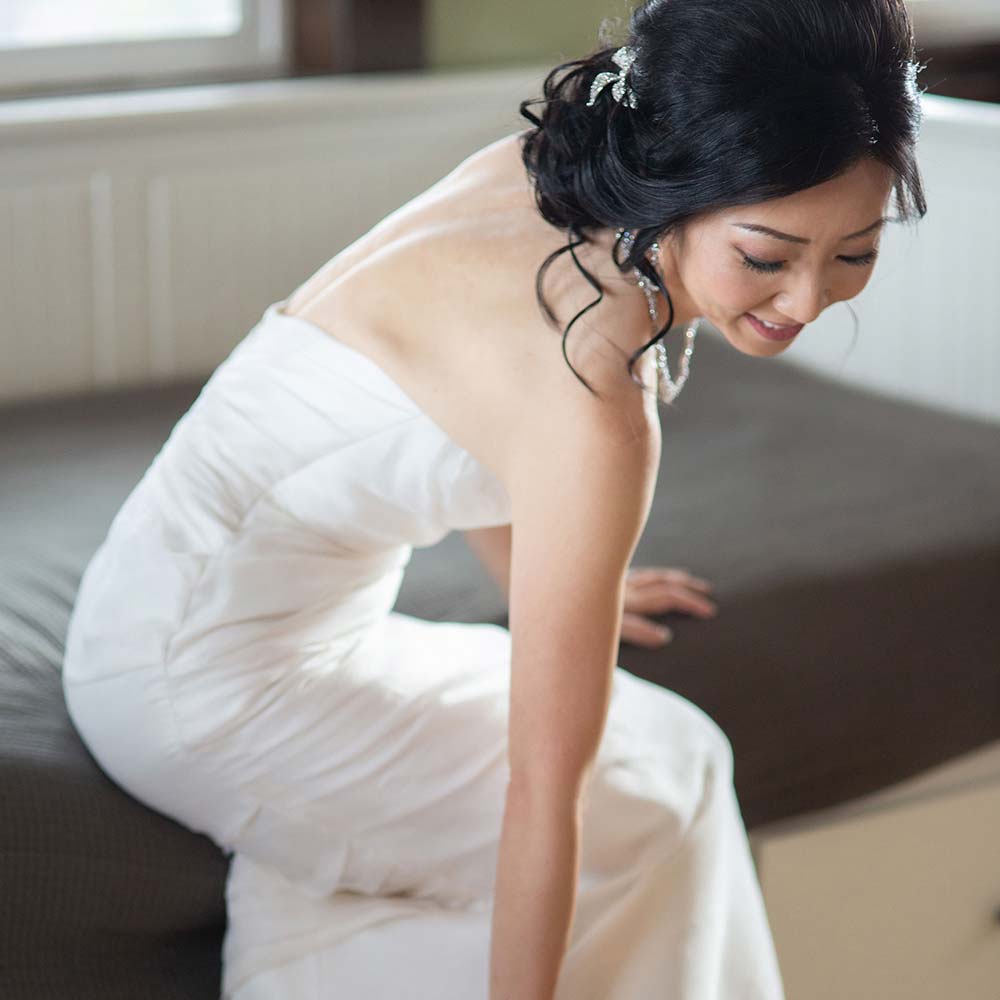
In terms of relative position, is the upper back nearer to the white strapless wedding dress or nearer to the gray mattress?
the white strapless wedding dress

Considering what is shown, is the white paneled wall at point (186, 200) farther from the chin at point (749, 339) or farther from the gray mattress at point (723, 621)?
the chin at point (749, 339)

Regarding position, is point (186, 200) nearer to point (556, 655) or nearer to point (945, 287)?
point (945, 287)

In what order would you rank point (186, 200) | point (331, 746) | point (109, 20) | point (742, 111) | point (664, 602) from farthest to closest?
point (109, 20) → point (186, 200) → point (664, 602) → point (331, 746) → point (742, 111)

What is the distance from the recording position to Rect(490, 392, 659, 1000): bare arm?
3.37 ft

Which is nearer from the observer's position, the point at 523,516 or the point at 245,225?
the point at 523,516

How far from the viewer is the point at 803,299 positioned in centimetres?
103

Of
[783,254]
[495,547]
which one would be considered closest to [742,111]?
[783,254]

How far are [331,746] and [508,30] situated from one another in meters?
2.01

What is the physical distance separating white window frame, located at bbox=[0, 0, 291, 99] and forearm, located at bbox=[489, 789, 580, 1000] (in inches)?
72.1

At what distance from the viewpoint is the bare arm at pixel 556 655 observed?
3.37 feet

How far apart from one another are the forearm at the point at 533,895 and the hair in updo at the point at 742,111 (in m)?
0.33

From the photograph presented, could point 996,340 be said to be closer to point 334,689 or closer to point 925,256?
point 925,256

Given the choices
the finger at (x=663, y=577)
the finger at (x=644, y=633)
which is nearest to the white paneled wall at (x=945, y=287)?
the finger at (x=663, y=577)

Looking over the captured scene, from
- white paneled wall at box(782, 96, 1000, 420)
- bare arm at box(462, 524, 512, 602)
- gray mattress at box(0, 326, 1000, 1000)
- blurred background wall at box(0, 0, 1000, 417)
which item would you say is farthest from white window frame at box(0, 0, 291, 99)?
bare arm at box(462, 524, 512, 602)
